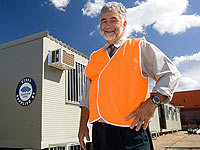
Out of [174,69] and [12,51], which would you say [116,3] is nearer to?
[174,69]

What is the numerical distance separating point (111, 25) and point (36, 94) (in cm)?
438

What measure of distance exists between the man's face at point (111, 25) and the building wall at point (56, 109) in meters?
4.17

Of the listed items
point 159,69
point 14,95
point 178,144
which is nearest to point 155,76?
point 159,69

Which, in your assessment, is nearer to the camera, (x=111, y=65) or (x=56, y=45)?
(x=111, y=65)

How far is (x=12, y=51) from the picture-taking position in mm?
6113

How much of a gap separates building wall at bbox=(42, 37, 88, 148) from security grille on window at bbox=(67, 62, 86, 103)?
22 centimetres

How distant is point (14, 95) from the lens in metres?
5.71

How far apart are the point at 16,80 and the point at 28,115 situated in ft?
4.03

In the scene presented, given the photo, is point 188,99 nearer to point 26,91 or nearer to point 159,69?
point 26,91

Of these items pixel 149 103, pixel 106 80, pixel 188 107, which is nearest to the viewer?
pixel 149 103

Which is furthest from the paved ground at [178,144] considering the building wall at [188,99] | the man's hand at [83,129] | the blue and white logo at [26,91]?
the building wall at [188,99]

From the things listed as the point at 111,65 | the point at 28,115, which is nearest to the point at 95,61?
the point at 111,65

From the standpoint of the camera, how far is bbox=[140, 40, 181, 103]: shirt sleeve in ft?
3.59

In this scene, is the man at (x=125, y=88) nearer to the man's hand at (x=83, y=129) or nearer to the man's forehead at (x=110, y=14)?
the man's forehead at (x=110, y=14)
